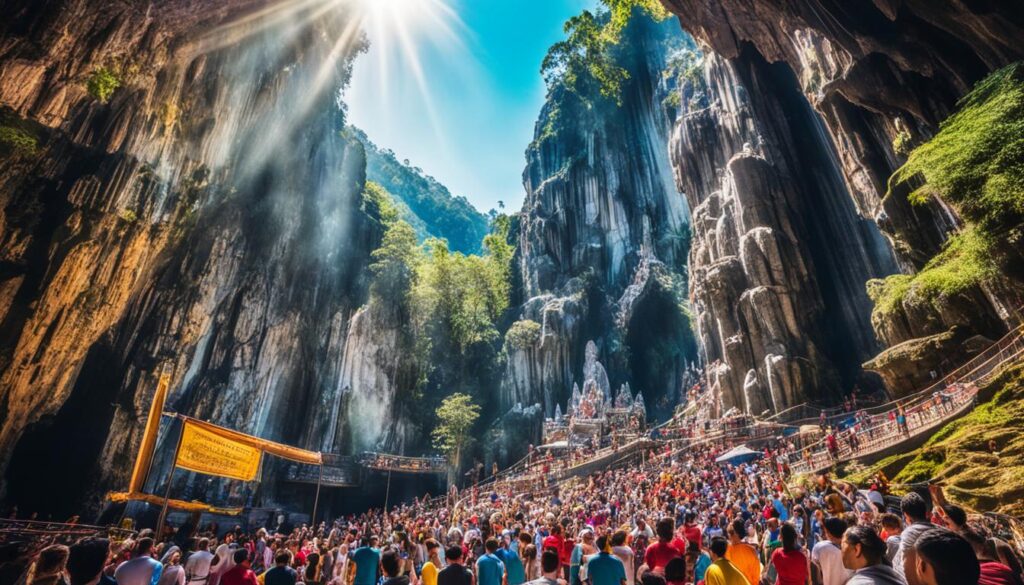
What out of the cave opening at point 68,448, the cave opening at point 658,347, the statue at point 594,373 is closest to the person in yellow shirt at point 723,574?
the cave opening at point 68,448

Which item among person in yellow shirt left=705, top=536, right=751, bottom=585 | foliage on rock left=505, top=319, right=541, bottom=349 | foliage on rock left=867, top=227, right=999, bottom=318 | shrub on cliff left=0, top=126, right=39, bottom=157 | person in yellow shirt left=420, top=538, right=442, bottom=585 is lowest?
person in yellow shirt left=420, top=538, right=442, bottom=585

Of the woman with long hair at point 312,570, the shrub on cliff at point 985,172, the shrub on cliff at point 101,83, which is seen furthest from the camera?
the shrub on cliff at point 101,83

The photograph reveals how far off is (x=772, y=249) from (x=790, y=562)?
23.8 metres

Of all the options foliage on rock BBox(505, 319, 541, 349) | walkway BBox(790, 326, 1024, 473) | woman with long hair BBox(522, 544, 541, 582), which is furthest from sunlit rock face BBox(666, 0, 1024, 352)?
foliage on rock BBox(505, 319, 541, 349)

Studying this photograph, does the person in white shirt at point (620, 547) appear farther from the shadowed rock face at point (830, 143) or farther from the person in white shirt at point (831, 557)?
the shadowed rock face at point (830, 143)

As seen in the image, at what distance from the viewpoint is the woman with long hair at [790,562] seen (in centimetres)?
374

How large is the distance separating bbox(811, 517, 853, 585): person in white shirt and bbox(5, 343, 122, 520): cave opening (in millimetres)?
21312

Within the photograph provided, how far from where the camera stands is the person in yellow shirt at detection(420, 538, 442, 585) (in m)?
5.16

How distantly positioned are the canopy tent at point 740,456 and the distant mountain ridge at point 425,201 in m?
69.1

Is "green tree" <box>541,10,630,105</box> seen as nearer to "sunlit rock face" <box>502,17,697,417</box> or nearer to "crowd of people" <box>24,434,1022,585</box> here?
"sunlit rock face" <box>502,17,697,417</box>

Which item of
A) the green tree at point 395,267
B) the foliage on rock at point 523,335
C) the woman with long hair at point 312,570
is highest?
the green tree at point 395,267

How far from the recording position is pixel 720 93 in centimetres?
3105

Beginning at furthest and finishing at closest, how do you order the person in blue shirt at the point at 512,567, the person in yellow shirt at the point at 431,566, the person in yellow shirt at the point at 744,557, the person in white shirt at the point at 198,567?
1. the person in white shirt at the point at 198,567
2. the person in yellow shirt at the point at 431,566
3. the person in blue shirt at the point at 512,567
4. the person in yellow shirt at the point at 744,557

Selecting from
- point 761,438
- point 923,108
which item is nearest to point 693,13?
point 923,108
